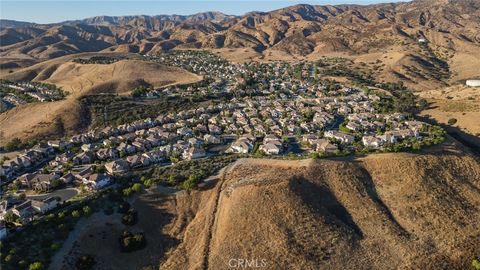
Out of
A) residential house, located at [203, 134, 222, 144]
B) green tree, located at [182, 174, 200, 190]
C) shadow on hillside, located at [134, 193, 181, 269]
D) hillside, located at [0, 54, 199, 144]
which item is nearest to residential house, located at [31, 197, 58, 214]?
shadow on hillside, located at [134, 193, 181, 269]

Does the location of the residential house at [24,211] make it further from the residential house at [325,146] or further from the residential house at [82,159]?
the residential house at [325,146]

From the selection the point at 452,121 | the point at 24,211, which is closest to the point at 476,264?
the point at 24,211

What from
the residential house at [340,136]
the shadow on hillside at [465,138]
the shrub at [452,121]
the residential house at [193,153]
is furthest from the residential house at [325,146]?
the shrub at [452,121]

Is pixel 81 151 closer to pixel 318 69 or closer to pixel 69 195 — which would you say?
pixel 69 195

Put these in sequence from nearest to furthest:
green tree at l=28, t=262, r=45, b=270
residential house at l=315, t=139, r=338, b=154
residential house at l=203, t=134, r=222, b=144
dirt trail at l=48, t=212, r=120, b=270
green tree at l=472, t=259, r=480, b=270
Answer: green tree at l=28, t=262, r=45, b=270 < dirt trail at l=48, t=212, r=120, b=270 < green tree at l=472, t=259, r=480, b=270 < residential house at l=315, t=139, r=338, b=154 < residential house at l=203, t=134, r=222, b=144

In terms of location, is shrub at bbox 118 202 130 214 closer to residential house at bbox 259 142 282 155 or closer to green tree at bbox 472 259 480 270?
residential house at bbox 259 142 282 155

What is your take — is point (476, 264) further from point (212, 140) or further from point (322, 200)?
point (212, 140)

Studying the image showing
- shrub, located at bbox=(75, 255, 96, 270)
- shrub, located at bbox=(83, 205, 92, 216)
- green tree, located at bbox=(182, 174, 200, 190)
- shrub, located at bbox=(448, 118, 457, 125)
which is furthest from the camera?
shrub, located at bbox=(448, 118, 457, 125)
